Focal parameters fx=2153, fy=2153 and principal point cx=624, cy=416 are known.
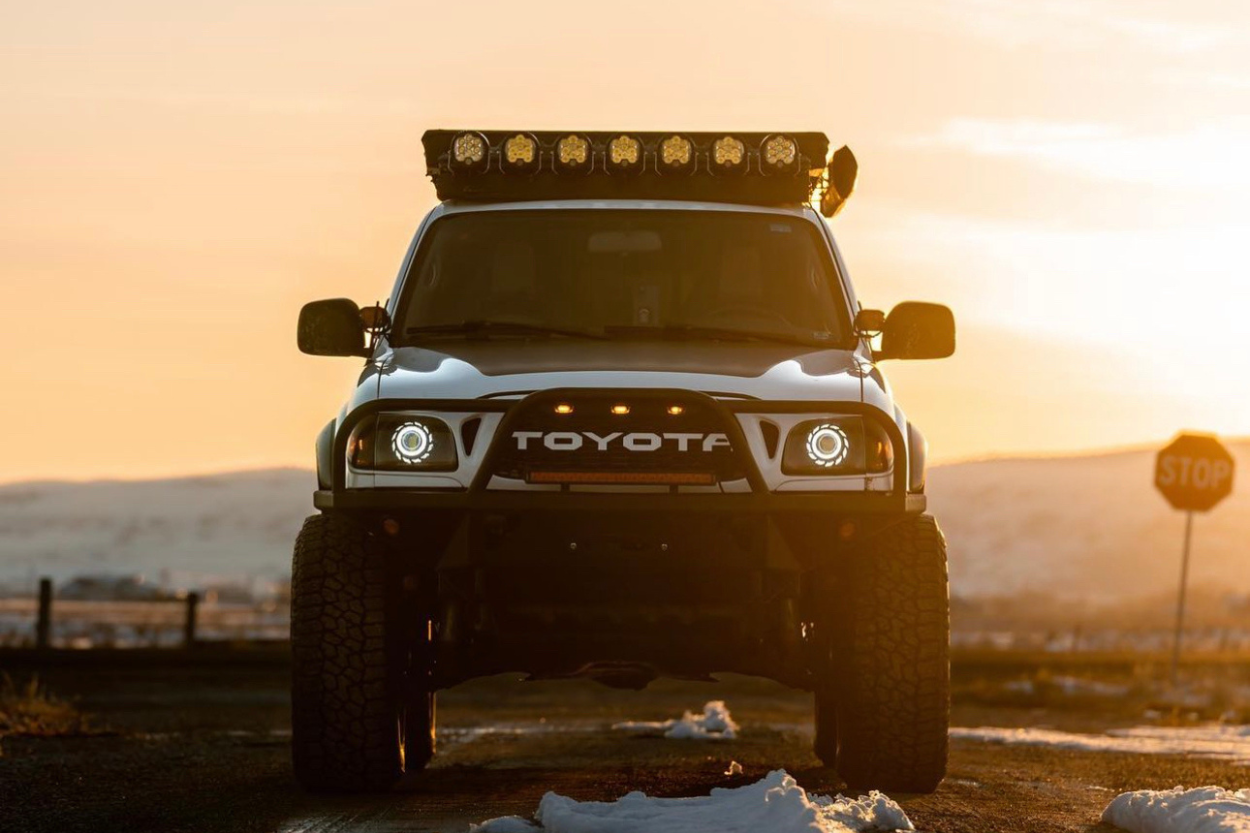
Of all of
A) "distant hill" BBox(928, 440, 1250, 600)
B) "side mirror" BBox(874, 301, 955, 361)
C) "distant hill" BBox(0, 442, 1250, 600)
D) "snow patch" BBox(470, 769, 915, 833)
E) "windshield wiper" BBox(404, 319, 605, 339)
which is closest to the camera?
"snow patch" BBox(470, 769, 915, 833)

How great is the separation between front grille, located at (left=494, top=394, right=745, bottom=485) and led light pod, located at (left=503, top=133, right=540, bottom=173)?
90.1 inches

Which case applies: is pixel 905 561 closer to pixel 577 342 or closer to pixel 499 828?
pixel 577 342

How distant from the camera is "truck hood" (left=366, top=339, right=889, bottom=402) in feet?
28.5

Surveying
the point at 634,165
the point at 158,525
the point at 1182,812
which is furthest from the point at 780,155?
the point at 158,525

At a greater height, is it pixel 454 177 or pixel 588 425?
pixel 454 177

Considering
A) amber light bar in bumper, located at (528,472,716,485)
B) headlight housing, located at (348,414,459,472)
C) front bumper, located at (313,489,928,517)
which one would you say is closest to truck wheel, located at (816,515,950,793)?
front bumper, located at (313,489,928,517)

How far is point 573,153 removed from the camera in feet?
34.3

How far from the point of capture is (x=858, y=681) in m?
9.05

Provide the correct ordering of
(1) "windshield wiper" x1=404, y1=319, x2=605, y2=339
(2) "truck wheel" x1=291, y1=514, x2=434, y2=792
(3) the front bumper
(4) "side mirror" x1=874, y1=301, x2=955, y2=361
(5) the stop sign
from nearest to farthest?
(3) the front bumper < (2) "truck wheel" x1=291, y1=514, x2=434, y2=792 < (1) "windshield wiper" x1=404, y1=319, x2=605, y2=339 < (4) "side mirror" x1=874, y1=301, x2=955, y2=361 < (5) the stop sign

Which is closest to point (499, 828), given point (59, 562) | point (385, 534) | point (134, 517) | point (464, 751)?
point (385, 534)

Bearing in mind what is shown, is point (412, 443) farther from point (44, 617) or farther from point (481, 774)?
point (44, 617)

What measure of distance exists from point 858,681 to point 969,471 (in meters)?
175

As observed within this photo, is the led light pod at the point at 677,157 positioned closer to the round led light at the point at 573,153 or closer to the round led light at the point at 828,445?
Answer: the round led light at the point at 573,153

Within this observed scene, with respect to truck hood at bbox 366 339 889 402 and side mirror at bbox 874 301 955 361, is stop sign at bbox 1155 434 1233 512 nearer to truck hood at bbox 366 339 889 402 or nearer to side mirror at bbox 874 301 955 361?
side mirror at bbox 874 301 955 361
